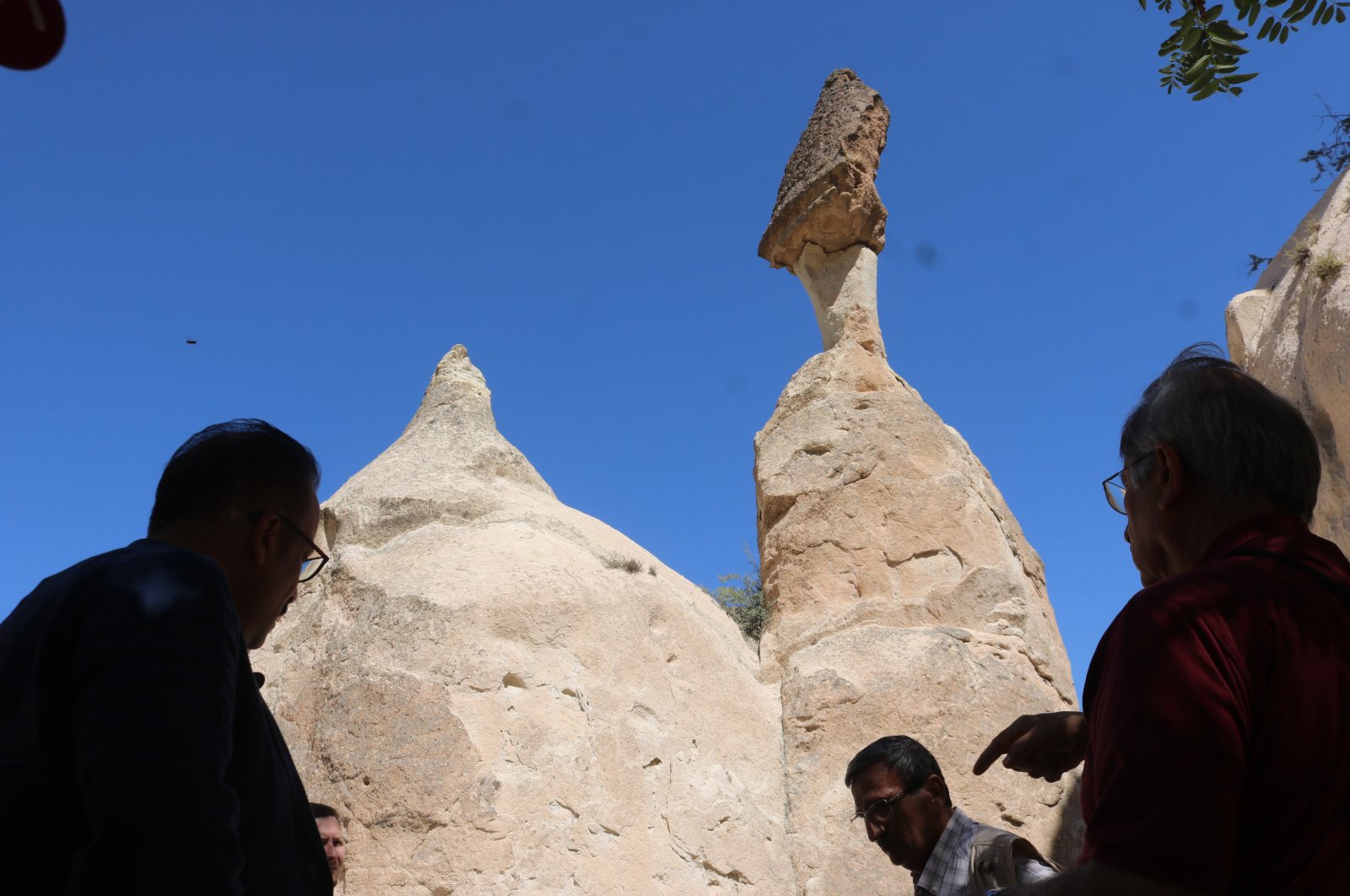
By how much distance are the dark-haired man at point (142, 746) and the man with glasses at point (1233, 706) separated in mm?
1113

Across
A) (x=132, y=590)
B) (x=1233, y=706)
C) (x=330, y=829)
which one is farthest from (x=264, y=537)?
(x=330, y=829)

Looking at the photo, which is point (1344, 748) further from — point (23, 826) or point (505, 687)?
point (505, 687)

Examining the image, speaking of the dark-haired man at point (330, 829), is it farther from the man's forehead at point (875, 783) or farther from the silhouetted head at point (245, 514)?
the silhouetted head at point (245, 514)

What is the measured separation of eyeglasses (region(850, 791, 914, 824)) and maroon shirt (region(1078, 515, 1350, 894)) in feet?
6.54

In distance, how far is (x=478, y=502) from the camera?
26.5 feet

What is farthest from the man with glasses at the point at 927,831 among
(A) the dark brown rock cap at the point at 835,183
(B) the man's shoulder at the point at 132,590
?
(A) the dark brown rock cap at the point at 835,183

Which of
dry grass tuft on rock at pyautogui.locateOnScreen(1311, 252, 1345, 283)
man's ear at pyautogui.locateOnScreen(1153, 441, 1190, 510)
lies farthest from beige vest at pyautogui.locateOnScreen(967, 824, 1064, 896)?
dry grass tuft on rock at pyautogui.locateOnScreen(1311, 252, 1345, 283)

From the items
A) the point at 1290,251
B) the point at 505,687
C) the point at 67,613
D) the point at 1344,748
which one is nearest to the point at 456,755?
the point at 505,687

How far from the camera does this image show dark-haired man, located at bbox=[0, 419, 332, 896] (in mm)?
1497

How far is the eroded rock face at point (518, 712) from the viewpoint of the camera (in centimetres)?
570

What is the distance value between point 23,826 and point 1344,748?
5.63 feet

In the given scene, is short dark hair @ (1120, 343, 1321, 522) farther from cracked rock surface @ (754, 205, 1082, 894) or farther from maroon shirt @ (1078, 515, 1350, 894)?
cracked rock surface @ (754, 205, 1082, 894)

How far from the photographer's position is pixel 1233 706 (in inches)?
59.2

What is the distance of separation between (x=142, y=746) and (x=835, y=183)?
9.05 m
